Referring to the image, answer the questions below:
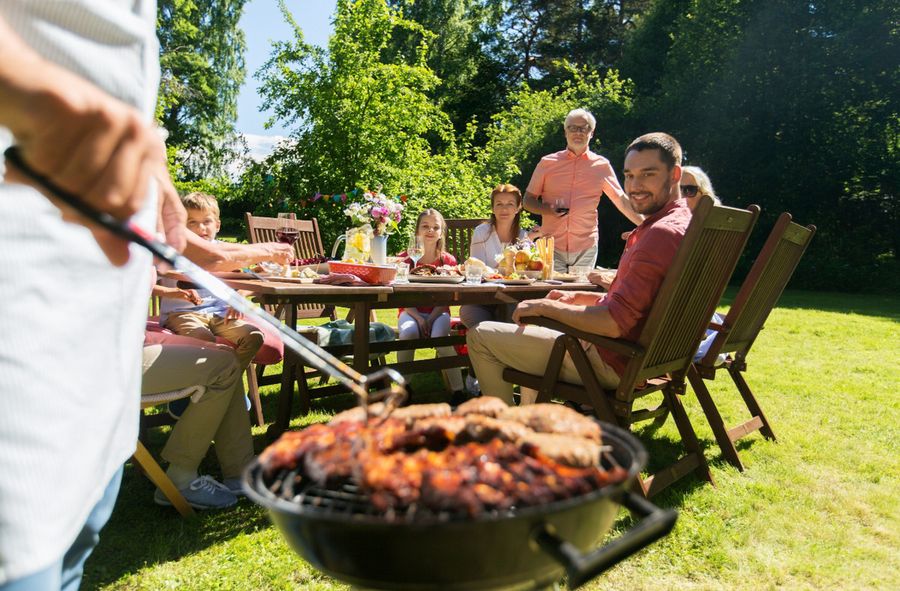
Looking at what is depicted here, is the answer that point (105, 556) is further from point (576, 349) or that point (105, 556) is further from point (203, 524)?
point (576, 349)

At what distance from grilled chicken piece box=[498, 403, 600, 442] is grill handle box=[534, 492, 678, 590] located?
238 millimetres

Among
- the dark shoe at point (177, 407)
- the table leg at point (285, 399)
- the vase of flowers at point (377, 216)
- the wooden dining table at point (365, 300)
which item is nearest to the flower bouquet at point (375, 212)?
the vase of flowers at point (377, 216)

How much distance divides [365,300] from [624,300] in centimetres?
138

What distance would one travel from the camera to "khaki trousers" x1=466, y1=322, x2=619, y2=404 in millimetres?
3193

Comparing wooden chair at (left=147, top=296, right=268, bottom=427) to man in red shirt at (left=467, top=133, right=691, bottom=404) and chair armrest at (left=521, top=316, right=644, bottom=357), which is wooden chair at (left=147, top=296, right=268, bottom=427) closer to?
man in red shirt at (left=467, top=133, right=691, bottom=404)

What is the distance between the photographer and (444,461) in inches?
45.2

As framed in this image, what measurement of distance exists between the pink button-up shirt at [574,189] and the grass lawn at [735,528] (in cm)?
184

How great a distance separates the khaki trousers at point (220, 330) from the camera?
3.41 metres

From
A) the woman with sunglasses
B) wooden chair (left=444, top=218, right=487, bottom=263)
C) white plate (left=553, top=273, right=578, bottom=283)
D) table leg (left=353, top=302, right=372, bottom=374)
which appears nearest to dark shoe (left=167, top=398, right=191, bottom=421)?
table leg (left=353, top=302, right=372, bottom=374)

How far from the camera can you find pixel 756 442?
418cm

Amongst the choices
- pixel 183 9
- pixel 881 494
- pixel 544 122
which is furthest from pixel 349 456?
pixel 183 9

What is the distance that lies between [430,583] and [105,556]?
6.96 feet

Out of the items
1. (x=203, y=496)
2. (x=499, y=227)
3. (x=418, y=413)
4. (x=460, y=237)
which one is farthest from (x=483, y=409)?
(x=460, y=237)

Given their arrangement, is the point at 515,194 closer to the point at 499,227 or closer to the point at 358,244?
the point at 499,227
